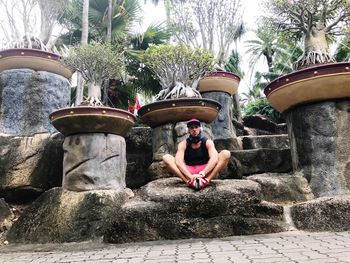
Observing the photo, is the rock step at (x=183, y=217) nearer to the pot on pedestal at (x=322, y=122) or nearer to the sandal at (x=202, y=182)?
the sandal at (x=202, y=182)

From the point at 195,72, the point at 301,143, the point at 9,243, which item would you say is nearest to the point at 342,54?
the point at 195,72

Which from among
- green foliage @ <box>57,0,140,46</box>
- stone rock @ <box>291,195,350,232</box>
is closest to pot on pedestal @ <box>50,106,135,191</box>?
stone rock @ <box>291,195,350,232</box>

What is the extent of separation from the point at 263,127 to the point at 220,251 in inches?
324

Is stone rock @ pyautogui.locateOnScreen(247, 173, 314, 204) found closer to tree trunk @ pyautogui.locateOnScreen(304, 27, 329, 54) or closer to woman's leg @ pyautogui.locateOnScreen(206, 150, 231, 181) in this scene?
woman's leg @ pyautogui.locateOnScreen(206, 150, 231, 181)

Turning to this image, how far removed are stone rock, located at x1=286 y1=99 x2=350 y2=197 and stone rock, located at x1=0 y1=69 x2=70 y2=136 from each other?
3.93 metres

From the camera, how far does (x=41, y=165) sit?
5.51m

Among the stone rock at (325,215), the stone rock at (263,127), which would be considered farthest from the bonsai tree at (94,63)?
the stone rock at (263,127)

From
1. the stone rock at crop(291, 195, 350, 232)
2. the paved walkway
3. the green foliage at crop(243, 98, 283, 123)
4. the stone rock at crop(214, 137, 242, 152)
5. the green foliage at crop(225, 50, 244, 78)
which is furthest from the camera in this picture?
the green foliage at crop(225, 50, 244, 78)

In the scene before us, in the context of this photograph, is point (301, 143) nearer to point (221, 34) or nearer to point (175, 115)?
point (175, 115)

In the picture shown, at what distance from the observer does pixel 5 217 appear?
15.5 ft

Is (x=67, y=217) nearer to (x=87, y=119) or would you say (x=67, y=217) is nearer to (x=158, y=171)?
(x=87, y=119)

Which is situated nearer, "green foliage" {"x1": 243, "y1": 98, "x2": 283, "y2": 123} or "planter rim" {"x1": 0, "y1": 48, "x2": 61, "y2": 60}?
"planter rim" {"x1": 0, "y1": 48, "x2": 61, "y2": 60}

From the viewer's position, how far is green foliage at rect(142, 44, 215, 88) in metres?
6.08

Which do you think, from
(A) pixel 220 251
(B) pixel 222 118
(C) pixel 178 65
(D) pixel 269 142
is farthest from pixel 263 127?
(A) pixel 220 251
